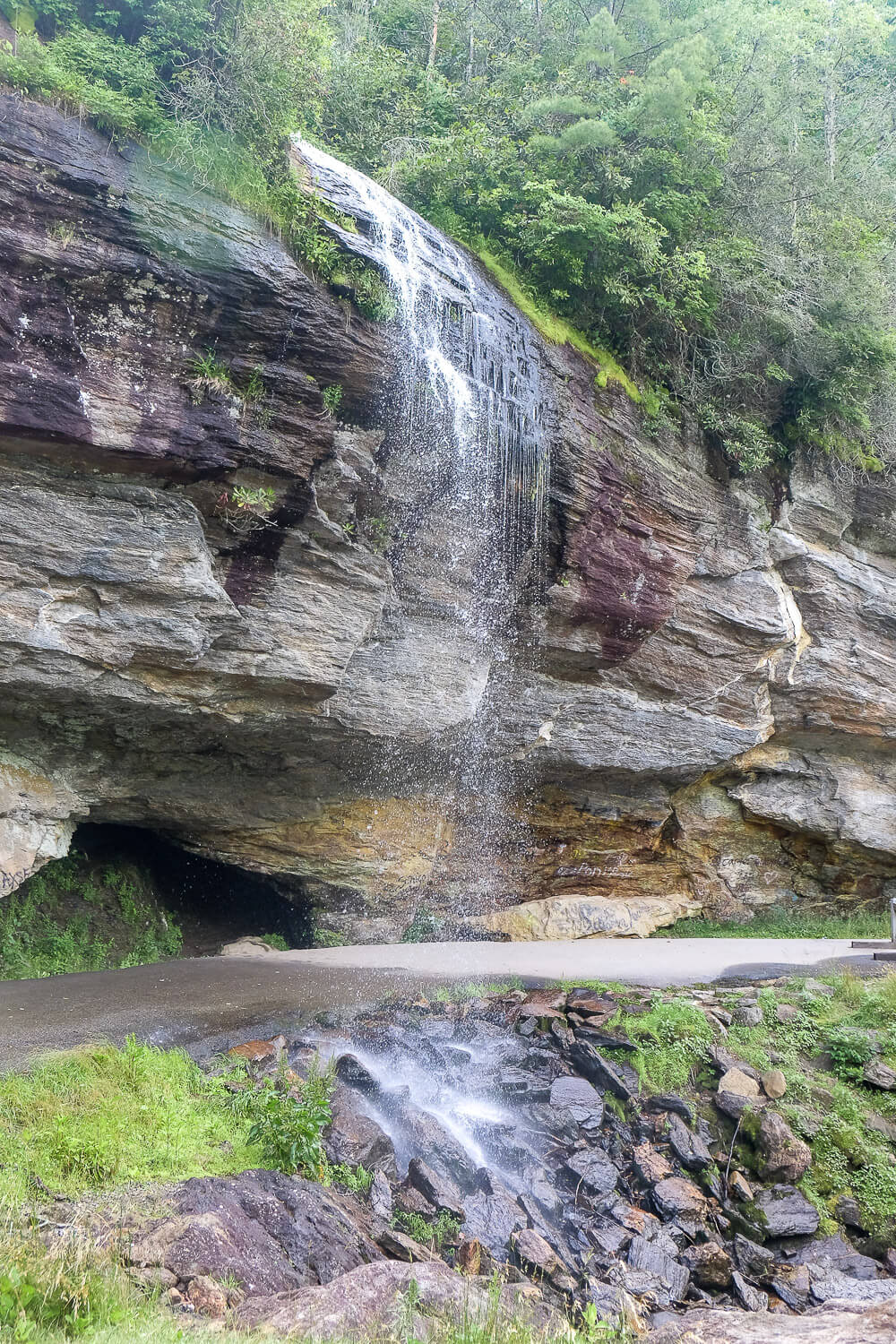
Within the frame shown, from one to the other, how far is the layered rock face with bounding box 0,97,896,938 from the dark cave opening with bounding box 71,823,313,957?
628mm

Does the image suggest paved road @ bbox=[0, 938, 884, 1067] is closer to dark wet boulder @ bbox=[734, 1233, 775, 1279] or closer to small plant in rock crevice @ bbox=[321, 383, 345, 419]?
dark wet boulder @ bbox=[734, 1233, 775, 1279]

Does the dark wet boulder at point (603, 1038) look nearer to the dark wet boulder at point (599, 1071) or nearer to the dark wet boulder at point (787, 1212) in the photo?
the dark wet boulder at point (599, 1071)

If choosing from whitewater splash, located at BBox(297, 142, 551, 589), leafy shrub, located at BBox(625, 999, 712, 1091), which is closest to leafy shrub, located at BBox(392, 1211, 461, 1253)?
leafy shrub, located at BBox(625, 999, 712, 1091)

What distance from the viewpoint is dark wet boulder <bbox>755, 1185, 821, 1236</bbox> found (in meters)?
5.58

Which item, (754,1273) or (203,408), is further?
(203,408)

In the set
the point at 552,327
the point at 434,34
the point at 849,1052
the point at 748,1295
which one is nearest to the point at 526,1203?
the point at 748,1295

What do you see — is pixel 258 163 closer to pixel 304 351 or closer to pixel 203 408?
pixel 304 351

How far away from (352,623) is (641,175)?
779cm

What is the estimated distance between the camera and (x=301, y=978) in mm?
8164

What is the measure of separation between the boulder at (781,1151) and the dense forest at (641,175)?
26.8ft

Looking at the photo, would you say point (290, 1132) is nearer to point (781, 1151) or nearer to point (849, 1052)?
point (781, 1151)

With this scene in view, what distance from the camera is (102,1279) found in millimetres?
2807

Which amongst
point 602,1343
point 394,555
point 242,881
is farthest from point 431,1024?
point 242,881

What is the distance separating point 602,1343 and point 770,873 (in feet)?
40.8
